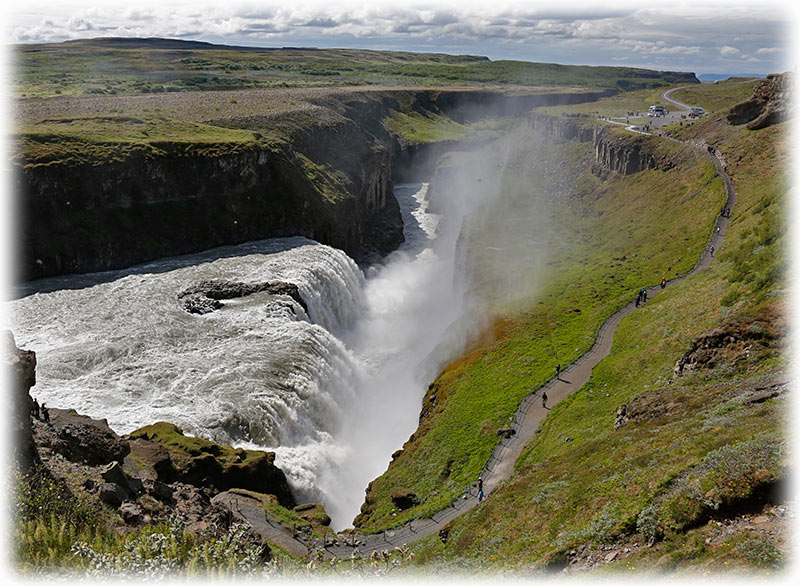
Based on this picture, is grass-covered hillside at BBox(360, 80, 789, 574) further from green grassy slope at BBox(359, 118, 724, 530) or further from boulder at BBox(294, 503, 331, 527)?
boulder at BBox(294, 503, 331, 527)

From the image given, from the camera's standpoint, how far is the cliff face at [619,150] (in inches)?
3875

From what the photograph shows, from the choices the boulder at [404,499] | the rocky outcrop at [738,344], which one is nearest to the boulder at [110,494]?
the boulder at [404,499]

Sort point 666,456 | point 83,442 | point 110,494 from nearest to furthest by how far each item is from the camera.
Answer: point 666,456 < point 110,494 < point 83,442

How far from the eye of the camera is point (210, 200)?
73.5m

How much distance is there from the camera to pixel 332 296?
2623 inches

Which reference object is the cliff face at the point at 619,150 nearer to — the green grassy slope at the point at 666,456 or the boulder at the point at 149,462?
the green grassy slope at the point at 666,456

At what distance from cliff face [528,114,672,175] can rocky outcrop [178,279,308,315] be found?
69.6 metres

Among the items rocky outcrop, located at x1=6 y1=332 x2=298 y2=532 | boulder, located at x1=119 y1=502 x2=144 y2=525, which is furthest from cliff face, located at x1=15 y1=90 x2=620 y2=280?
boulder, located at x1=119 y1=502 x2=144 y2=525

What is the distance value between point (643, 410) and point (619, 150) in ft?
292

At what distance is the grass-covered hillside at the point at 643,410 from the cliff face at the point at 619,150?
48.3 feet

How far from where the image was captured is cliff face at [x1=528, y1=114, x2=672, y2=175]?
98.4m

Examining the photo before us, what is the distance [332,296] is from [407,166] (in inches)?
3809

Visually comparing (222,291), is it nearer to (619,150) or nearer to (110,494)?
(110,494)

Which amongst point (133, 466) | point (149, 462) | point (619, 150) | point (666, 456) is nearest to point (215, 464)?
point (149, 462)
